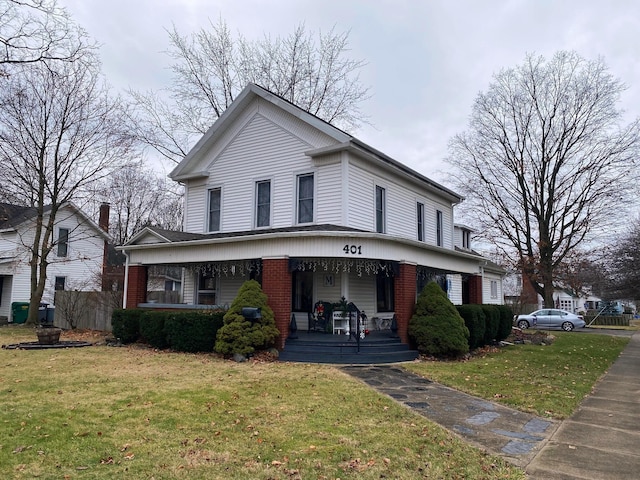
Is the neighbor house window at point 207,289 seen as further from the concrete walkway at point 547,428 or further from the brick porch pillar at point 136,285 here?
the concrete walkway at point 547,428

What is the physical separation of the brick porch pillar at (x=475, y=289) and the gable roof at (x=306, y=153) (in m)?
3.98

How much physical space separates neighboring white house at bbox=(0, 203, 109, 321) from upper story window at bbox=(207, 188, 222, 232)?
11.9 metres

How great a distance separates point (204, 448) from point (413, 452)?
2457 mm

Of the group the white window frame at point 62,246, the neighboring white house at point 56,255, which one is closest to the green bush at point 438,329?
the neighboring white house at point 56,255

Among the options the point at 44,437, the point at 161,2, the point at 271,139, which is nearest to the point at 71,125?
the point at 271,139

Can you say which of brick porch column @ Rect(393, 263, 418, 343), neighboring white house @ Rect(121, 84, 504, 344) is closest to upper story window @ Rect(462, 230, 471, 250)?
neighboring white house @ Rect(121, 84, 504, 344)

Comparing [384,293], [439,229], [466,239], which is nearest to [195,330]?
[384,293]

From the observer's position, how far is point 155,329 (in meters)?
14.2

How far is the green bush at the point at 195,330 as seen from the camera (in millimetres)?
13156

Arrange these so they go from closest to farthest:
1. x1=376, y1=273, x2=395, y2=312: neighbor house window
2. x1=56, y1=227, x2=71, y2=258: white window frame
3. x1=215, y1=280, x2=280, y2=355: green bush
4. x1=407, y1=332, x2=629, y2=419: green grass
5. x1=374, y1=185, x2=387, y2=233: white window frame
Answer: x1=407, y1=332, x2=629, y2=419: green grass < x1=215, y1=280, x2=280, y2=355: green bush < x1=374, y1=185, x2=387, y2=233: white window frame < x1=376, y1=273, x2=395, y2=312: neighbor house window < x1=56, y1=227, x2=71, y2=258: white window frame

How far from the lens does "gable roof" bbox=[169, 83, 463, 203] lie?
1484cm

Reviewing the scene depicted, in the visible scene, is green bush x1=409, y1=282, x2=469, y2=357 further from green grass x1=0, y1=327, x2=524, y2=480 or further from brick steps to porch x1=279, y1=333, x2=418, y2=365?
green grass x1=0, y1=327, x2=524, y2=480

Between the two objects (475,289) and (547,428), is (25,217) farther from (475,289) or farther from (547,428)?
(547,428)

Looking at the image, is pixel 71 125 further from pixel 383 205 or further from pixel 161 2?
pixel 383 205
